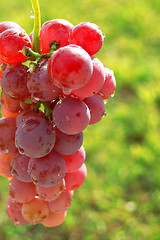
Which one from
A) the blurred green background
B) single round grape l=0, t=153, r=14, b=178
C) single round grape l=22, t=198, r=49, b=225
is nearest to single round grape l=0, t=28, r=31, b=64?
single round grape l=0, t=153, r=14, b=178

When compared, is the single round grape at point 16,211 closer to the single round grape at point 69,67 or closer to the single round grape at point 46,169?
the single round grape at point 46,169

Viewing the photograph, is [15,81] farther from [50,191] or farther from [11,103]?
[50,191]

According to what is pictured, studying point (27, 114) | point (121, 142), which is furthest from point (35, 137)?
point (121, 142)

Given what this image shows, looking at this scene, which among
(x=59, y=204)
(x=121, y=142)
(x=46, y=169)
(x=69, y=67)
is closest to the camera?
(x=69, y=67)

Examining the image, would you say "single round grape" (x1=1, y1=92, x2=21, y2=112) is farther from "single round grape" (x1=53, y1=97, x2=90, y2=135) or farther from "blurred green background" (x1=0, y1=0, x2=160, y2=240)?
"blurred green background" (x1=0, y1=0, x2=160, y2=240)

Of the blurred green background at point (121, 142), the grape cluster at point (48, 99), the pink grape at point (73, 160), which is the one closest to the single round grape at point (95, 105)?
the grape cluster at point (48, 99)

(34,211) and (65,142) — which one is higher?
(65,142)
